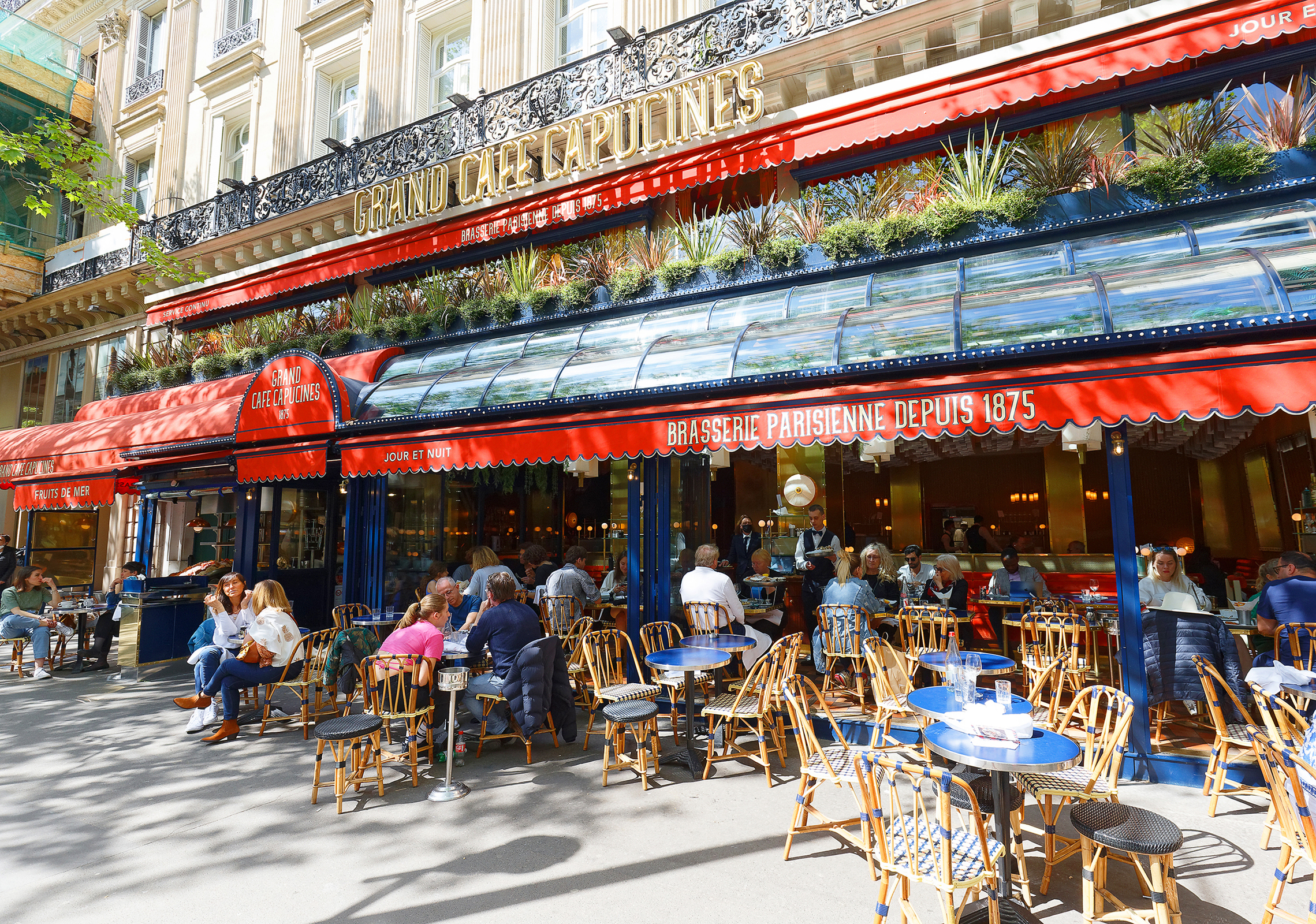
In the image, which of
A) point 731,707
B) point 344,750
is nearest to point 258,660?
point 344,750

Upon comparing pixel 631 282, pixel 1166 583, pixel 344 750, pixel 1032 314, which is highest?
pixel 631 282

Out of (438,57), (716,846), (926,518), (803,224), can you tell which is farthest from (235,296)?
(926,518)

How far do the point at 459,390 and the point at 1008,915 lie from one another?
7630mm

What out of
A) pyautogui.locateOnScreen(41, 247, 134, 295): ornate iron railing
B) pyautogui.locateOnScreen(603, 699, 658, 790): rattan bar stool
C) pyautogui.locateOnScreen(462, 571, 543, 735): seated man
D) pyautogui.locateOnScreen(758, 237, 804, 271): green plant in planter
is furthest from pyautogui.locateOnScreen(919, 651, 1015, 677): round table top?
pyautogui.locateOnScreen(41, 247, 134, 295): ornate iron railing

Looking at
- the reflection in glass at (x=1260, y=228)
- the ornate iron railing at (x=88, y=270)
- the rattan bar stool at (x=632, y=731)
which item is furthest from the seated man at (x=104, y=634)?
the reflection in glass at (x=1260, y=228)

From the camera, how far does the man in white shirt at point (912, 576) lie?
9133 mm

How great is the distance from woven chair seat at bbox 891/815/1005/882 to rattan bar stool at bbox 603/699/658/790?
2376mm

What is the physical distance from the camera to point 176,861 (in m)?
4.10

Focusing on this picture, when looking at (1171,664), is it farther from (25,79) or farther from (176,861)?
(25,79)

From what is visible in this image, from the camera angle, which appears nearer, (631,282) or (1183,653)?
(1183,653)

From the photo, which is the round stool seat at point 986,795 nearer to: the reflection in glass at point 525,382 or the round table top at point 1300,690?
the round table top at point 1300,690

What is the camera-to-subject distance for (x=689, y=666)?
536cm

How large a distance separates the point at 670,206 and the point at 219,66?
1313 centimetres

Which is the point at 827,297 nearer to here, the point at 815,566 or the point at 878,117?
the point at 878,117
